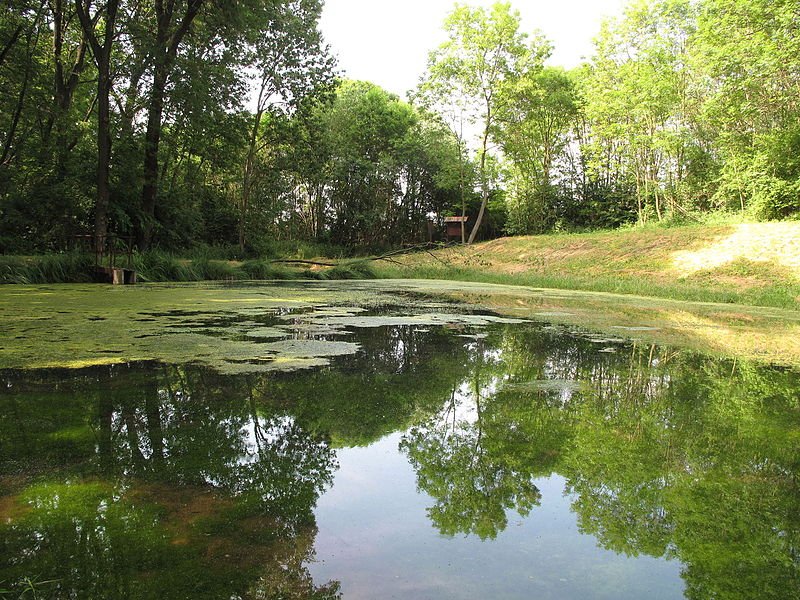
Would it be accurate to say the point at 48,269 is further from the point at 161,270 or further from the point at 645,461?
the point at 645,461

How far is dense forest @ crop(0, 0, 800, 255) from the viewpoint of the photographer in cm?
984

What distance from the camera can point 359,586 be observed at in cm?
91

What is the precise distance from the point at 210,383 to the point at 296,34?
43.9 feet

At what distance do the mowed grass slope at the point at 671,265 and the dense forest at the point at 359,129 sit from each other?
2.78 metres

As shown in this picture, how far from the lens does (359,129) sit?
19.8m

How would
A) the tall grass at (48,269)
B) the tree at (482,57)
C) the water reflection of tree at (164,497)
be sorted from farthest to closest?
the tree at (482,57)
the tall grass at (48,269)
the water reflection of tree at (164,497)

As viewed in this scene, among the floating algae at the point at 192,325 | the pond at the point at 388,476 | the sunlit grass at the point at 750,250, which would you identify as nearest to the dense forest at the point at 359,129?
the sunlit grass at the point at 750,250

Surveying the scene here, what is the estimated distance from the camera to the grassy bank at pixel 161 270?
7004mm

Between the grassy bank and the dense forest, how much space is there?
3.73 feet

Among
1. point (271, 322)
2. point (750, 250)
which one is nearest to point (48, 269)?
point (271, 322)

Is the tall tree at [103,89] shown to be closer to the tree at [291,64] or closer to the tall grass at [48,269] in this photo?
the tall grass at [48,269]

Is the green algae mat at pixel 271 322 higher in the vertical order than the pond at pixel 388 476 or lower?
higher

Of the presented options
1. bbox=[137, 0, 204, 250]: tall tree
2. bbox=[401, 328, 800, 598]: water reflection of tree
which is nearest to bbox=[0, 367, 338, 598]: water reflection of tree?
bbox=[401, 328, 800, 598]: water reflection of tree

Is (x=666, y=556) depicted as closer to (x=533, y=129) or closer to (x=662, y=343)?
(x=662, y=343)
